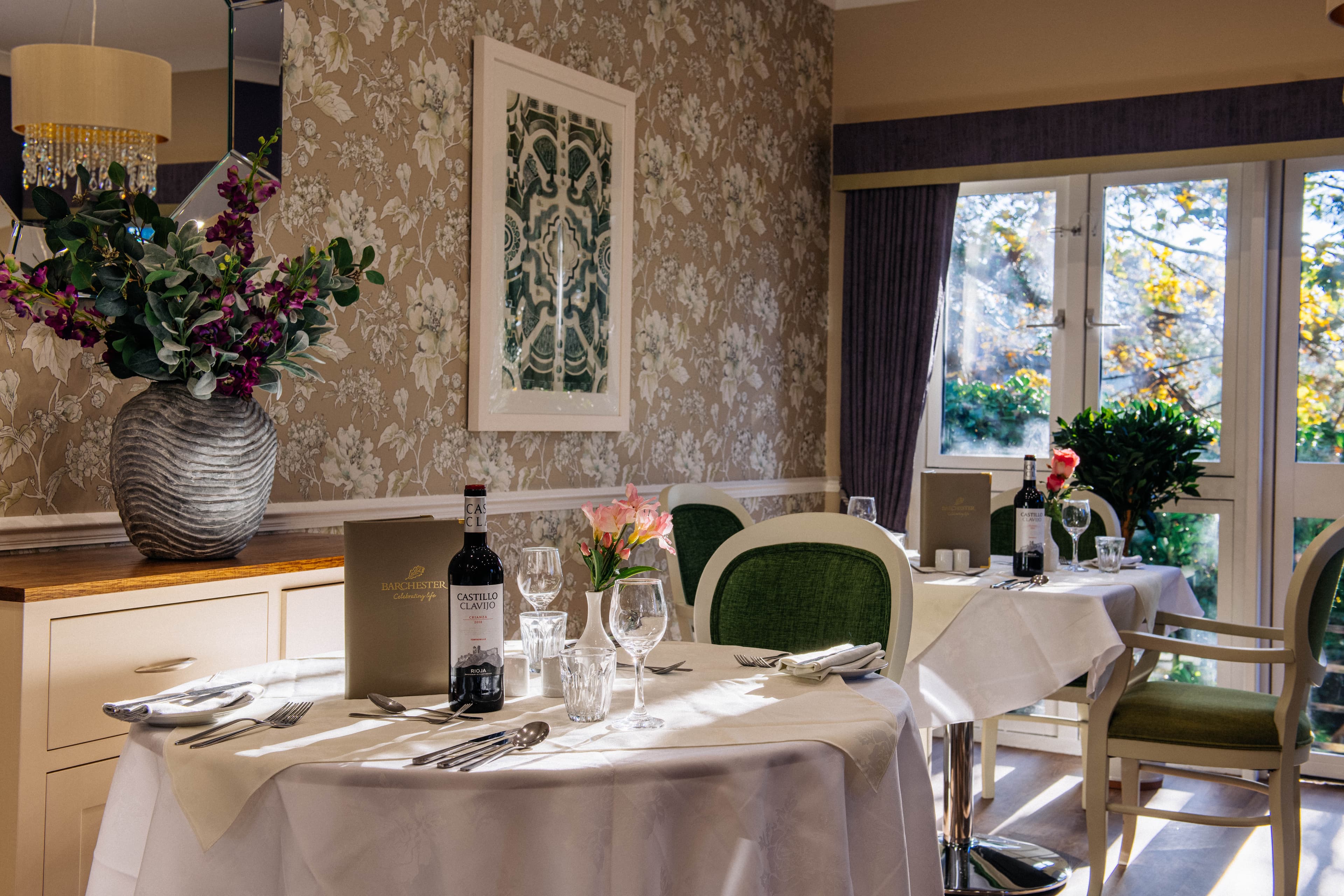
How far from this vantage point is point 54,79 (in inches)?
93.0

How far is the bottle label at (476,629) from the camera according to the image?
62.5 inches

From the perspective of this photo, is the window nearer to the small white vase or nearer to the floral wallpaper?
the floral wallpaper

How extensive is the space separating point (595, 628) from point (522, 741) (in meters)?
0.29

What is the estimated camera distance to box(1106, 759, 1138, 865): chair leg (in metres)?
3.31

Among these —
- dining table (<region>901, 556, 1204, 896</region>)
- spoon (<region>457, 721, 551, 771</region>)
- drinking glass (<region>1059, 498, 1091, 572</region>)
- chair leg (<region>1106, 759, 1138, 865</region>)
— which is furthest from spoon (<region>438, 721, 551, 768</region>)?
drinking glass (<region>1059, 498, 1091, 572</region>)

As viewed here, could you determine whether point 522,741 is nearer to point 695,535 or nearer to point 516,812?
point 516,812

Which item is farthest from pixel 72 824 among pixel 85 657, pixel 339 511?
pixel 339 511

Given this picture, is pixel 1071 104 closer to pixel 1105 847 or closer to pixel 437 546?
pixel 1105 847

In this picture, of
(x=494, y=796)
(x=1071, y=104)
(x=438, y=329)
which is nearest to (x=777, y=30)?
(x=1071, y=104)

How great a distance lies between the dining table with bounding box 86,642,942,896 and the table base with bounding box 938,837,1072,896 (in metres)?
1.79

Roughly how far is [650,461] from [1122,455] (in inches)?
68.0

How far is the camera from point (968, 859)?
3342 mm

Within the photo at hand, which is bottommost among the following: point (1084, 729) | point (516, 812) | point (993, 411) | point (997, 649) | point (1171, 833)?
point (1171, 833)

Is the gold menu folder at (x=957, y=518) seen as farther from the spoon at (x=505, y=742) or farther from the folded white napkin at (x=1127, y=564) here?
the spoon at (x=505, y=742)
